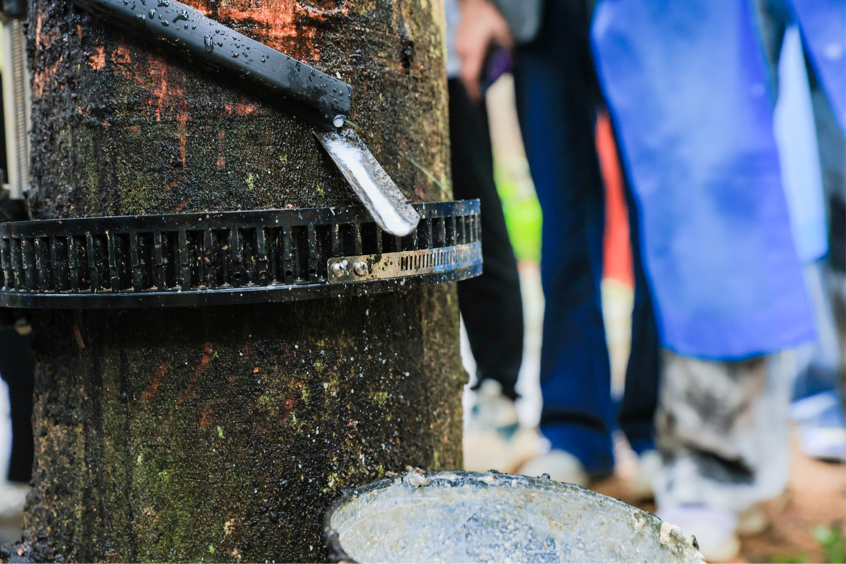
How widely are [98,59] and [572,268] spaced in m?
2.36

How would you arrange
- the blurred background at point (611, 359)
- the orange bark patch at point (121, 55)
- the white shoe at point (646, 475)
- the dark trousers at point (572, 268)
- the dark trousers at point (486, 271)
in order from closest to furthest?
the orange bark patch at point (121, 55) < the blurred background at point (611, 359) < the white shoe at point (646, 475) < the dark trousers at point (572, 268) < the dark trousers at point (486, 271)

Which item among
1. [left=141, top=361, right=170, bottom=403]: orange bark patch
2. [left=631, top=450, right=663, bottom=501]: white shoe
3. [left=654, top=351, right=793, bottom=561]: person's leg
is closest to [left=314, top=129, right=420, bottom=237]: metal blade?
[left=141, top=361, right=170, bottom=403]: orange bark patch

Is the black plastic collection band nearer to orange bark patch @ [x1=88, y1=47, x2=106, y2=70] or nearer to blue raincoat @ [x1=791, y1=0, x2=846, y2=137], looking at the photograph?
orange bark patch @ [x1=88, y1=47, x2=106, y2=70]

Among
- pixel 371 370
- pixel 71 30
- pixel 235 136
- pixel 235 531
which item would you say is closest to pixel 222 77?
pixel 235 136

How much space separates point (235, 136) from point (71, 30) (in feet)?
1.02

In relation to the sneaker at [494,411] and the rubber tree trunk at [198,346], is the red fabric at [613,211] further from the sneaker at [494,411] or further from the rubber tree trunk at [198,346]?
the rubber tree trunk at [198,346]

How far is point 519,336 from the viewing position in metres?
3.13

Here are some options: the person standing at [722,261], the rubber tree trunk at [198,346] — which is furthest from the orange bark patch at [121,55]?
the person standing at [722,261]

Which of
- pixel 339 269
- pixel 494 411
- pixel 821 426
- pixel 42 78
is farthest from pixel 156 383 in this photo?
pixel 821 426

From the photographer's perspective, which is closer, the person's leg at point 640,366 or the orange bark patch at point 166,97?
the orange bark patch at point 166,97

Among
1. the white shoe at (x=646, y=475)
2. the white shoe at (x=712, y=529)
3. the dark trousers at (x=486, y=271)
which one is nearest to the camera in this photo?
the white shoe at (x=712, y=529)

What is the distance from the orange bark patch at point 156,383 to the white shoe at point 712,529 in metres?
1.99

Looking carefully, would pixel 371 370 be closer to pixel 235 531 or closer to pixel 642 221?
pixel 235 531

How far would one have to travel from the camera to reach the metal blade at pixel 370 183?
0.85 metres
